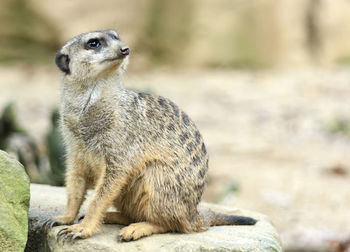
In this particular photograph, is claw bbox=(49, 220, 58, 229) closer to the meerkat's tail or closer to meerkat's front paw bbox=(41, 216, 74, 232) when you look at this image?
meerkat's front paw bbox=(41, 216, 74, 232)

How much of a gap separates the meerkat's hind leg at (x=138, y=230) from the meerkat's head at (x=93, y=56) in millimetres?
749

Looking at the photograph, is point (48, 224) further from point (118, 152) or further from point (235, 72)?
point (235, 72)

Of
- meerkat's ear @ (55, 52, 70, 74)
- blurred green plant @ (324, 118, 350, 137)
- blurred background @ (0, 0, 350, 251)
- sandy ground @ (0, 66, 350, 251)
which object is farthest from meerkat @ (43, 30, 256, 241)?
blurred green plant @ (324, 118, 350, 137)

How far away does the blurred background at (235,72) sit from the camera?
301 inches

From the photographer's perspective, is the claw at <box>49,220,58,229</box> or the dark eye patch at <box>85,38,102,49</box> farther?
the claw at <box>49,220,58,229</box>

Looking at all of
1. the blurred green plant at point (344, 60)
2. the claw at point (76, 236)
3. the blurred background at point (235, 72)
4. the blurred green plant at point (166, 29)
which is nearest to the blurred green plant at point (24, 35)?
the blurred background at point (235, 72)

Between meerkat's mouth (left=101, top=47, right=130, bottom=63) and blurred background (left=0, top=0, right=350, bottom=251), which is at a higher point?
blurred background (left=0, top=0, right=350, bottom=251)

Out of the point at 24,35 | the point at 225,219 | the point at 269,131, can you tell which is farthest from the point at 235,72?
the point at 225,219

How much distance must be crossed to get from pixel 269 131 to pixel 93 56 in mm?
6349

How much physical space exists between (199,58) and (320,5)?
2870 mm

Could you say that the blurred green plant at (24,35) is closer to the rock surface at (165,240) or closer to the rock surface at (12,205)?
the rock surface at (165,240)

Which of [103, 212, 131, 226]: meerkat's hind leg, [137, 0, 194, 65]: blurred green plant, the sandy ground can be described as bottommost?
[103, 212, 131, 226]: meerkat's hind leg

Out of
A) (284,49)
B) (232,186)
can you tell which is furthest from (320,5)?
(232,186)

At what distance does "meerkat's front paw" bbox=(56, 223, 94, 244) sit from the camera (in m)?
2.98
